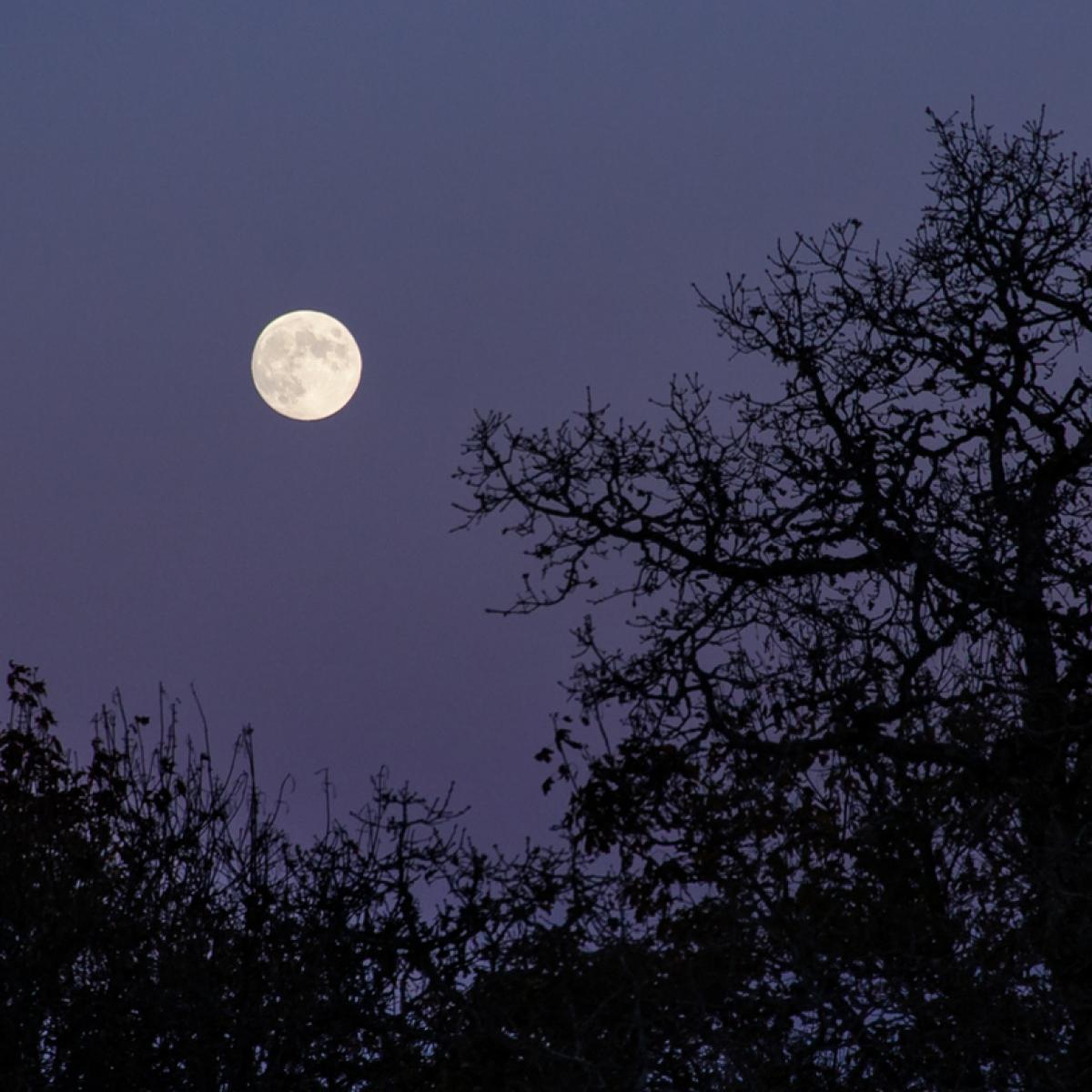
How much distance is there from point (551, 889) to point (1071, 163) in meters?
9.06

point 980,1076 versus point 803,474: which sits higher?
point 803,474

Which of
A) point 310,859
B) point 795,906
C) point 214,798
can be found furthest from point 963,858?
point 214,798

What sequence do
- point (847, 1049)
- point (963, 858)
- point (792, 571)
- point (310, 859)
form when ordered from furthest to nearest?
point (792, 571) → point (310, 859) → point (963, 858) → point (847, 1049)

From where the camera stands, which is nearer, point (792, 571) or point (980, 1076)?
point (980, 1076)

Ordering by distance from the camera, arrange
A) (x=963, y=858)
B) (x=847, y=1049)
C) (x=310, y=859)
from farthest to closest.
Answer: (x=310, y=859)
(x=963, y=858)
(x=847, y=1049)

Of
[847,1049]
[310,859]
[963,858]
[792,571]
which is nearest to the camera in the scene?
[847,1049]

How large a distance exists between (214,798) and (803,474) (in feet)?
21.0

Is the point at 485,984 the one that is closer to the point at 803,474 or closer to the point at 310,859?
the point at 310,859

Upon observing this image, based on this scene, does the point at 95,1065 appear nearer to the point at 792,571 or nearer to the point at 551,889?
the point at 551,889

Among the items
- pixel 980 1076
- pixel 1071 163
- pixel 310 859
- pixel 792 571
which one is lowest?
pixel 980 1076

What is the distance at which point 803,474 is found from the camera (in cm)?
1440

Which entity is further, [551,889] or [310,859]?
[310,859]

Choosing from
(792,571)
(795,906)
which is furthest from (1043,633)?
(795,906)

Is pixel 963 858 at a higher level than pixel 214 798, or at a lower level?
lower
